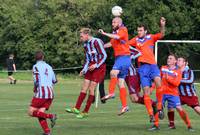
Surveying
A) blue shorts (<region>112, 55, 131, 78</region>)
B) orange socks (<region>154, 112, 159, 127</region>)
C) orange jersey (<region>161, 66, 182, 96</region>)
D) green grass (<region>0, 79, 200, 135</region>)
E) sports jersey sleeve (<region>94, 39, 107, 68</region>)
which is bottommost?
green grass (<region>0, 79, 200, 135</region>)

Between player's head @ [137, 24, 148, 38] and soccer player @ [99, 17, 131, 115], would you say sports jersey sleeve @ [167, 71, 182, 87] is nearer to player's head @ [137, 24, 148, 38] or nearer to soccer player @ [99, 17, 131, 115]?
player's head @ [137, 24, 148, 38]

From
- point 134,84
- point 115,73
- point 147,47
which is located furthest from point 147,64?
point 134,84

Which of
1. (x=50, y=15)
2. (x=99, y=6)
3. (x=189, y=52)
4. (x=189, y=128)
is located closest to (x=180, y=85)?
(x=189, y=128)

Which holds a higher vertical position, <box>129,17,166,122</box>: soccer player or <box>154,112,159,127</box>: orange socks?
<box>129,17,166,122</box>: soccer player

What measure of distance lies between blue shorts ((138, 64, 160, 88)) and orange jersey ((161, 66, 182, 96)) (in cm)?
23

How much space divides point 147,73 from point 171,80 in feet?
2.25

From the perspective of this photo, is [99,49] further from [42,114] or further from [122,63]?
[42,114]

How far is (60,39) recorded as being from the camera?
2207 inches

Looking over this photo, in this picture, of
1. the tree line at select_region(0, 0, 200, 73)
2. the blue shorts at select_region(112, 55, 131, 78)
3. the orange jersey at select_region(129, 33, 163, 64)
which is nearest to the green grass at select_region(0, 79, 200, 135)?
the blue shorts at select_region(112, 55, 131, 78)

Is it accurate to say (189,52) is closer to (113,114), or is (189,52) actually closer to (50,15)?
(50,15)

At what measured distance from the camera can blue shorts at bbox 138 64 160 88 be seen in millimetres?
13766

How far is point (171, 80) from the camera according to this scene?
13.4 m

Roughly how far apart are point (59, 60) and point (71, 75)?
515 cm

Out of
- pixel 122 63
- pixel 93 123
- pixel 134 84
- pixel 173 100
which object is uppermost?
pixel 122 63
